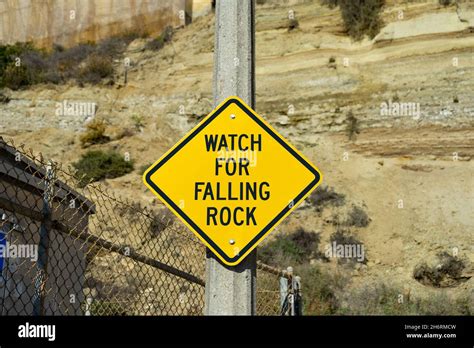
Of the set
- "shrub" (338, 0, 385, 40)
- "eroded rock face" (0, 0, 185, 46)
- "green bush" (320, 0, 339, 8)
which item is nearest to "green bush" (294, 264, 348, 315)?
"shrub" (338, 0, 385, 40)

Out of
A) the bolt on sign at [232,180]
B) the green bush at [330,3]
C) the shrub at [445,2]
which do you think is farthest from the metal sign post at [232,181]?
the green bush at [330,3]

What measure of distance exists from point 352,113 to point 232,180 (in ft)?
71.0

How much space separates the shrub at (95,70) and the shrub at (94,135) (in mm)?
3592

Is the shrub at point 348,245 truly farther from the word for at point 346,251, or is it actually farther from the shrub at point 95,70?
the shrub at point 95,70

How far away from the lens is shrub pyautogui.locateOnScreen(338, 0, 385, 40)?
89.9 ft

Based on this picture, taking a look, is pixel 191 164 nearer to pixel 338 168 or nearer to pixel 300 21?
pixel 338 168

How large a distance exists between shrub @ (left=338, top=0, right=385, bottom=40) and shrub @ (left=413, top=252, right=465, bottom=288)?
1163 centimetres

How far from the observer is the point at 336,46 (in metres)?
27.6

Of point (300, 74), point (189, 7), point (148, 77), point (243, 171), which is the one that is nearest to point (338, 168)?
point (300, 74)

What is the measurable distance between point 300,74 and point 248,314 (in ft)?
78.3

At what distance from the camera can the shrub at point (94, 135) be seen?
2694cm

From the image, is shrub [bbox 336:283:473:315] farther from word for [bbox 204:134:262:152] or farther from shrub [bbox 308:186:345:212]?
word for [bbox 204:134:262:152]

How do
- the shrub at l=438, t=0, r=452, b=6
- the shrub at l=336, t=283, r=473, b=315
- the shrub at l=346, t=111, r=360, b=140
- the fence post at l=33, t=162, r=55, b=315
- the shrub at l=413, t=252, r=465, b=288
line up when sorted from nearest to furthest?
the fence post at l=33, t=162, r=55, b=315 → the shrub at l=336, t=283, r=473, b=315 → the shrub at l=413, t=252, r=465, b=288 → the shrub at l=346, t=111, r=360, b=140 → the shrub at l=438, t=0, r=452, b=6

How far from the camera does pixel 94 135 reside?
26922mm
